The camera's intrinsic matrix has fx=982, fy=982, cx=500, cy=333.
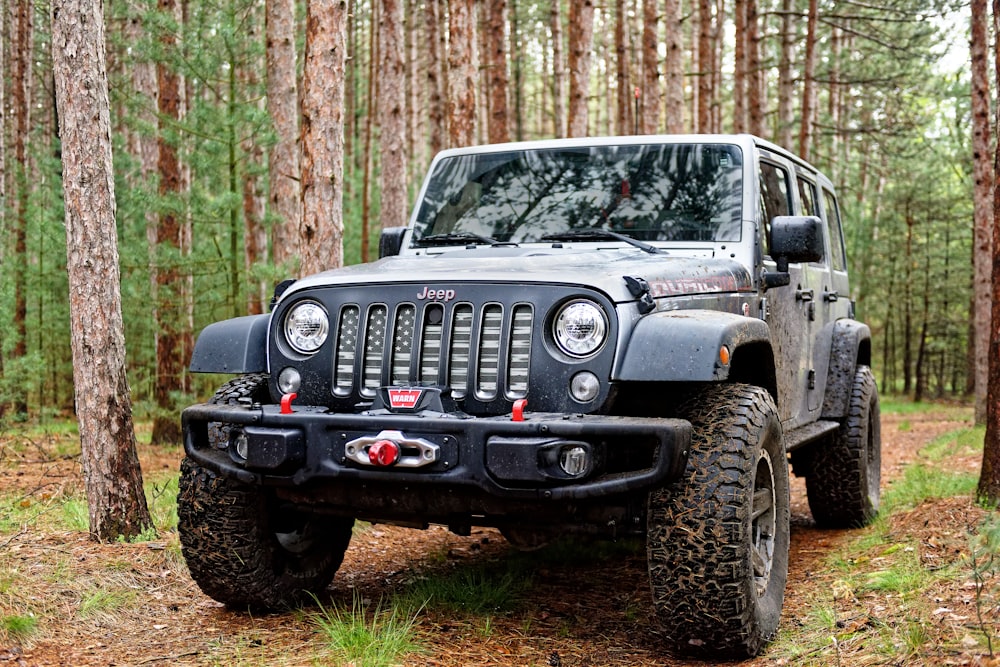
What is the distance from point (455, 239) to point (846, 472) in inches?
125

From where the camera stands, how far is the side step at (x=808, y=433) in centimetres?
512

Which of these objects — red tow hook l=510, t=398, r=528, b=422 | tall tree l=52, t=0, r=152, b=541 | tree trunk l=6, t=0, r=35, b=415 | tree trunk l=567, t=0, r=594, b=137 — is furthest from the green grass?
tree trunk l=567, t=0, r=594, b=137

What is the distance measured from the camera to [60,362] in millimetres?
13258

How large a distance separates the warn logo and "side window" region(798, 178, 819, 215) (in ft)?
11.1

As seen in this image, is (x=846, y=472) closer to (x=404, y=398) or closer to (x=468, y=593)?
(x=468, y=593)

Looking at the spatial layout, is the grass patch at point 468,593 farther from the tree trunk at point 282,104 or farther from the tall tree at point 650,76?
the tall tree at point 650,76

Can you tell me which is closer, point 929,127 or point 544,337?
point 544,337

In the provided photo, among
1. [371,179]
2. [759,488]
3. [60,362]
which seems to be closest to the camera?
[759,488]

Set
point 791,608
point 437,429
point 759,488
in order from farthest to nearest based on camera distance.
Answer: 1. point 791,608
2. point 759,488
3. point 437,429

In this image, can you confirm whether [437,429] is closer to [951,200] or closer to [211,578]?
[211,578]

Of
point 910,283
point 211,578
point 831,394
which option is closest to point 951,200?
point 910,283

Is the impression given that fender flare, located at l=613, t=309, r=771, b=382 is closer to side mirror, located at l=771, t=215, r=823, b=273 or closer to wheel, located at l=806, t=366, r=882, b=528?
side mirror, located at l=771, t=215, r=823, b=273

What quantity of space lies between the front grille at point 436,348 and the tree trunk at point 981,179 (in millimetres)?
12200

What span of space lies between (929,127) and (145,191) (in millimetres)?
32281
